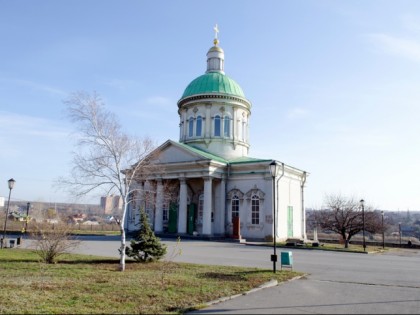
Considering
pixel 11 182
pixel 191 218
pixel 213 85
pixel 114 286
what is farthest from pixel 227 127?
pixel 114 286

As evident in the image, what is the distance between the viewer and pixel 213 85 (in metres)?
38.6

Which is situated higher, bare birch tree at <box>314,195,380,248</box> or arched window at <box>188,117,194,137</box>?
arched window at <box>188,117,194,137</box>

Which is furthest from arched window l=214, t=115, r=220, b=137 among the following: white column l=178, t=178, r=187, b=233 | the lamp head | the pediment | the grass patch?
the grass patch

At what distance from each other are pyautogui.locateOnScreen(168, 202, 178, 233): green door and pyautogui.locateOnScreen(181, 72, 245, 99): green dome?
39.9 feet

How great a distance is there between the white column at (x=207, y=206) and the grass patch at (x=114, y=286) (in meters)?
17.1

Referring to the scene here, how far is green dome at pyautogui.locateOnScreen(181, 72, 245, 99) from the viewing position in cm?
3841

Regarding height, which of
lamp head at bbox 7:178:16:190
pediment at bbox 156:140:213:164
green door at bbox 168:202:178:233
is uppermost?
pediment at bbox 156:140:213:164

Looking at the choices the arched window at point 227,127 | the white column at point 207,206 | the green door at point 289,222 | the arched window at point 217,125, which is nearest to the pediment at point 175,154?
the white column at point 207,206

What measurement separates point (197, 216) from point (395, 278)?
24184mm

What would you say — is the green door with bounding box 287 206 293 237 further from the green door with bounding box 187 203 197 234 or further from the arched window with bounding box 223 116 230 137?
the arched window with bounding box 223 116 230 137

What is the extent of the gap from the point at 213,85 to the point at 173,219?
14.6 meters

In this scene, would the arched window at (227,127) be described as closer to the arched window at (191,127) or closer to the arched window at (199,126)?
the arched window at (199,126)

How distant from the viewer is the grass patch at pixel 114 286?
8109mm

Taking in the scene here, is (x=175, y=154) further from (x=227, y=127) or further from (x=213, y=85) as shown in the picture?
(x=213, y=85)
